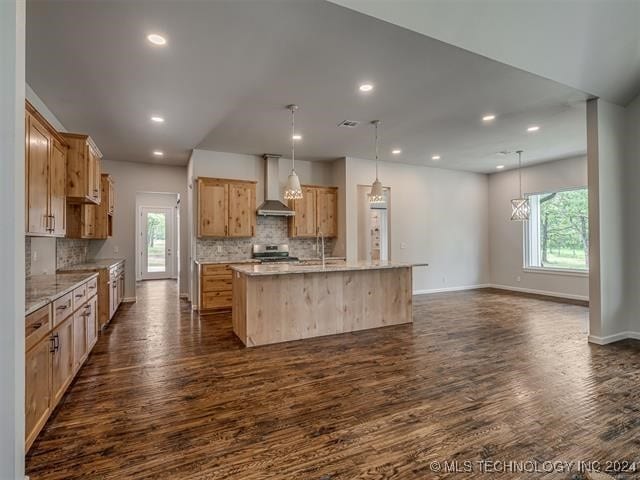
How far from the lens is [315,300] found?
4477 millimetres

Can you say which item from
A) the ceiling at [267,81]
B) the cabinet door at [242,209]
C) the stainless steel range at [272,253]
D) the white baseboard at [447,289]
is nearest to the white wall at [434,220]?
the white baseboard at [447,289]

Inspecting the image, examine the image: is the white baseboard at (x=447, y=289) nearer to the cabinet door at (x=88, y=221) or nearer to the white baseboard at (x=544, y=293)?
the white baseboard at (x=544, y=293)

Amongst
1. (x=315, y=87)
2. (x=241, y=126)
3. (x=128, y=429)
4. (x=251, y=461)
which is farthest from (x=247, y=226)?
(x=251, y=461)

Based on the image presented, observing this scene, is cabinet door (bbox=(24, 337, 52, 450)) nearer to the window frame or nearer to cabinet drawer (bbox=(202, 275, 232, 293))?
cabinet drawer (bbox=(202, 275, 232, 293))

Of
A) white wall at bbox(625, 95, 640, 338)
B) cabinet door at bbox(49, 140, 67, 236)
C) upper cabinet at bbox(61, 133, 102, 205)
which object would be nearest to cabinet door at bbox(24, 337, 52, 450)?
cabinet door at bbox(49, 140, 67, 236)

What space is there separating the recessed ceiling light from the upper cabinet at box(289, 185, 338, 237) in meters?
4.18

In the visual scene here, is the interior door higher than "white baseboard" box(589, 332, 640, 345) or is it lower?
higher

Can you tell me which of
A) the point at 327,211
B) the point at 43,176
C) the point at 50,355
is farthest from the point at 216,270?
the point at 50,355

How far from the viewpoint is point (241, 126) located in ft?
16.0

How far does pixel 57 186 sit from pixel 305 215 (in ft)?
13.7

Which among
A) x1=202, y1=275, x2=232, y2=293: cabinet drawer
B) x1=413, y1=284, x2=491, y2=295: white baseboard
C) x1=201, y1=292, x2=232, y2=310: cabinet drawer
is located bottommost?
x1=413, y1=284, x2=491, y2=295: white baseboard

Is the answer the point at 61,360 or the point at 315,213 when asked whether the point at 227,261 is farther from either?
the point at 61,360

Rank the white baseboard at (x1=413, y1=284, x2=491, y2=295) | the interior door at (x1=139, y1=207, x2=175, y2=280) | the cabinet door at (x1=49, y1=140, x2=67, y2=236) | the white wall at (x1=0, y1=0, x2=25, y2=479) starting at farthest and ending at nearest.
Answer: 1. the interior door at (x1=139, y1=207, x2=175, y2=280)
2. the white baseboard at (x1=413, y1=284, x2=491, y2=295)
3. the cabinet door at (x1=49, y1=140, x2=67, y2=236)
4. the white wall at (x1=0, y1=0, x2=25, y2=479)

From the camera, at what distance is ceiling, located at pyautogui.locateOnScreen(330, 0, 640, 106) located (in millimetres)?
2621
